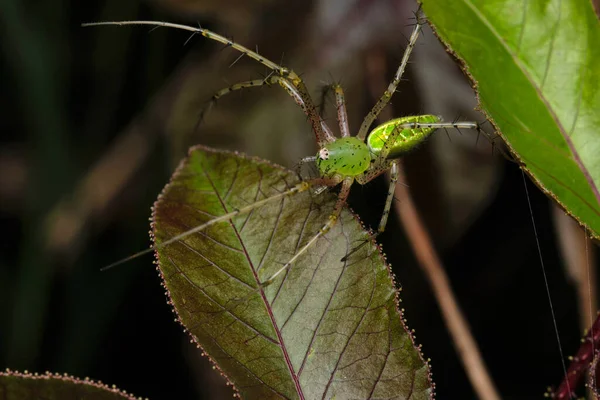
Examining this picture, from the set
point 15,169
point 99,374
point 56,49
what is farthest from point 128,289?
point 56,49

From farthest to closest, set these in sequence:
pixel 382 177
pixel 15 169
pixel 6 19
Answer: pixel 15 169 → pixel 6 19 → pixel 382 177

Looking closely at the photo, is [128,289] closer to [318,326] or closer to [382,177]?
[382,177]

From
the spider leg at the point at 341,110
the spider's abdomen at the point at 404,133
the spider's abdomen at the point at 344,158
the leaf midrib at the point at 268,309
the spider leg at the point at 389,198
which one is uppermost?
the spider leg at the point at 341,110

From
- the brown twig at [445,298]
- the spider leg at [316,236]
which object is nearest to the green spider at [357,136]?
the brown twig at [445,298]

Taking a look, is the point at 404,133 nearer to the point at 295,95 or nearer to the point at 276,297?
the point at 295,95

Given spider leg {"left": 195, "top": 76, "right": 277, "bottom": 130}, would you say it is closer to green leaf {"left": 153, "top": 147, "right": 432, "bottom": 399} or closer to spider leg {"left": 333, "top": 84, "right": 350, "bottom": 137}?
spider leg {"left": 333, "top": 84, "right": 350, "bottom": 137}

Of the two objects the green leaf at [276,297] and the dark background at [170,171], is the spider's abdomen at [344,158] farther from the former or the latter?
the green leaf at [276,297]

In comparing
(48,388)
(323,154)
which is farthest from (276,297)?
(323,154)
